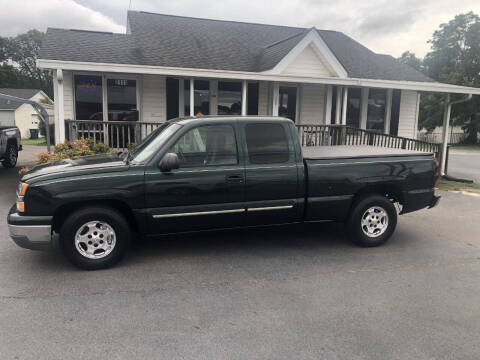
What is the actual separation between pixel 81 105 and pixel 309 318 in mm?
11013

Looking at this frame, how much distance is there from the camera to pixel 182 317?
372 centimetres

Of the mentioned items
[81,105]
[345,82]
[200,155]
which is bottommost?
[200,155]

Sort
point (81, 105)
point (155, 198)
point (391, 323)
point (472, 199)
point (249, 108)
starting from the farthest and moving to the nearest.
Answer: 1. point (249, 108)
2. point (81, 105)
3. point (472, 199)
4. point (155, 198)
5. point (391, 323)

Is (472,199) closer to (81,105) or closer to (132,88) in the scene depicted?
(132,88)

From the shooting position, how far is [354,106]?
15484 millimetres

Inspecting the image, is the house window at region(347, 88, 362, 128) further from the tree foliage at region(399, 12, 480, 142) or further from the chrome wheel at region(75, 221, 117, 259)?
the tree foliage at region(399, 12, 480, 142)

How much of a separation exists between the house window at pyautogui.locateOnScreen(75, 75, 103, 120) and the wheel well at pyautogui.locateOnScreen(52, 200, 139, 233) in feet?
28.0

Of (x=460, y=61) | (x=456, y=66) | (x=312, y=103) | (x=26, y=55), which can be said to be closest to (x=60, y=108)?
(x=312, y=103)

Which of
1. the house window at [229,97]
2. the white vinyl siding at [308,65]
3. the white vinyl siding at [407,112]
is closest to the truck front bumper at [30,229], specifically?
the house window at [229,97]

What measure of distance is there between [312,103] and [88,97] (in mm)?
7843

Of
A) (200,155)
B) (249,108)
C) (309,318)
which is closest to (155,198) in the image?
(200,155)

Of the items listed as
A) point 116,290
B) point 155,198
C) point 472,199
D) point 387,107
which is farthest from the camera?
point 387,107

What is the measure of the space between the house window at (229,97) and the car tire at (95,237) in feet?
31.8

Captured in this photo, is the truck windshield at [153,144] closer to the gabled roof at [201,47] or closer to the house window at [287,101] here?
the gabled roof at [201,47]
